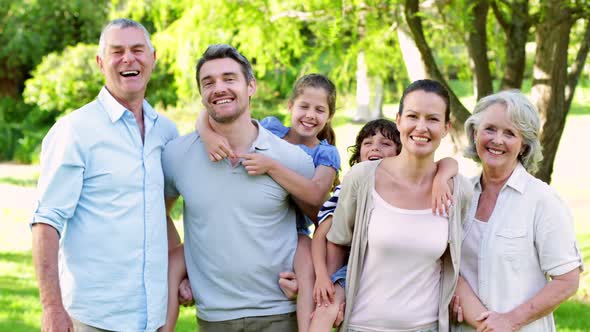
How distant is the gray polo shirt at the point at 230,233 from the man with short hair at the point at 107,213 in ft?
0.55

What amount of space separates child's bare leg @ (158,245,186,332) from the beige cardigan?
783mm

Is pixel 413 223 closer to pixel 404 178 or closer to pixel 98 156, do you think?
pixel 404 178

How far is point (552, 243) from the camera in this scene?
11.4 ft

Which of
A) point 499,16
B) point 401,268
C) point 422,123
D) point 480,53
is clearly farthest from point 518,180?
point 480,53

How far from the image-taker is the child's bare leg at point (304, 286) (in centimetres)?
371

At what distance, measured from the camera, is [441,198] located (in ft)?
11.3

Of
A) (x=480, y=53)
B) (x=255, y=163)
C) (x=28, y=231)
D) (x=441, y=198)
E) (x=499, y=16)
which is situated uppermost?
(x=499, y=16)

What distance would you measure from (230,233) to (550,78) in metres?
5.04

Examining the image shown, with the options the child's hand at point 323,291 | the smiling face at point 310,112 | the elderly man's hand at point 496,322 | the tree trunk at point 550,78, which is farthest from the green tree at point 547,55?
the elderly man's hand at point 496,322

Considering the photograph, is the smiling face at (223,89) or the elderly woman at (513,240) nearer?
the elderly woman at (513,240)

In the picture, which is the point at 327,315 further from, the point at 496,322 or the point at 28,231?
the point at 28,231

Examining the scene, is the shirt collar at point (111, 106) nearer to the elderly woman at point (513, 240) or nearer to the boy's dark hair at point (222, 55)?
the boy's dark hair at point (222, 55)

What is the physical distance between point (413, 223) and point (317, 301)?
57 centimetres

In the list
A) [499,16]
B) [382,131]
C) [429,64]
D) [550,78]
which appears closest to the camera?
[382,131]
